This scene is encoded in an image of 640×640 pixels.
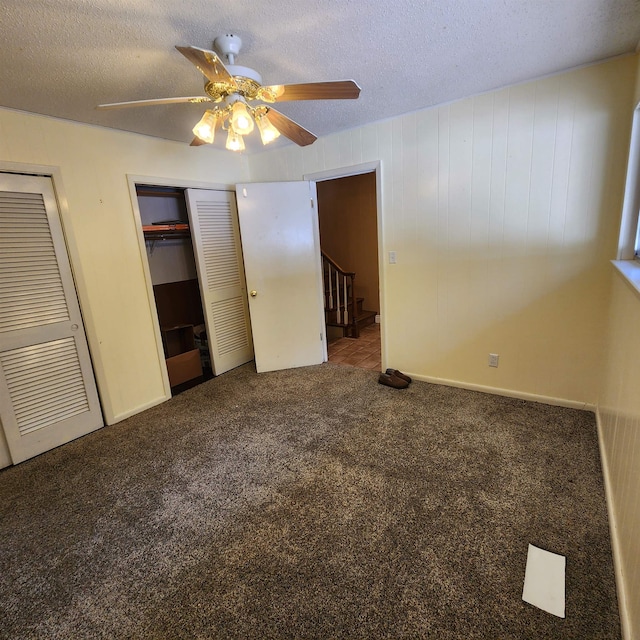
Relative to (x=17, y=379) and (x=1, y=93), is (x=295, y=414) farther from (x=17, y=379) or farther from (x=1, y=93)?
(x=1, y=93)

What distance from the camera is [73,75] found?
191 cm

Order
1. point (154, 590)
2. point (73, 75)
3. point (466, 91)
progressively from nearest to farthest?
point (154, 590) → point (73, 75) → point (466, 91)

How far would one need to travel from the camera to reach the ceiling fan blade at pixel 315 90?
5.01ft

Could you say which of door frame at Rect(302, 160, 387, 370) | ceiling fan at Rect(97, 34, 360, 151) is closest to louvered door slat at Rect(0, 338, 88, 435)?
ceiling fan at Rect(97, 34, 360, 151)

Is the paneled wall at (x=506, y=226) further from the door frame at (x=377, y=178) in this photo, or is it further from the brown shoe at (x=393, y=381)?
the brown shoe at (x=393, y=381)

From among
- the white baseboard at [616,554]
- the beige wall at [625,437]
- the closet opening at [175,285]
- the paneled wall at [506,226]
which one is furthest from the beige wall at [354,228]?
the white baseboard at [616,554]

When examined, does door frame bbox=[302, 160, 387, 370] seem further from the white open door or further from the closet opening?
the closet opening

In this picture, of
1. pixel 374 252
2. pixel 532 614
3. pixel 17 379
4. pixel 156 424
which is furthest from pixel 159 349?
pixel 374 252

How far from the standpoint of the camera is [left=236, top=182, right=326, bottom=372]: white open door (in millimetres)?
3557

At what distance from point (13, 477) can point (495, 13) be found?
3781 mm

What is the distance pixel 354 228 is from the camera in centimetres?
573

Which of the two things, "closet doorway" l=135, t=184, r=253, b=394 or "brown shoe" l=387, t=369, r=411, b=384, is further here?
"closet doorway" l=135, t=184, r=253, b=394

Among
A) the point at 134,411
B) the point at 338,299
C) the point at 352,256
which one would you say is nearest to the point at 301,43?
the point at 134,411

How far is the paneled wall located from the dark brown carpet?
47cm
